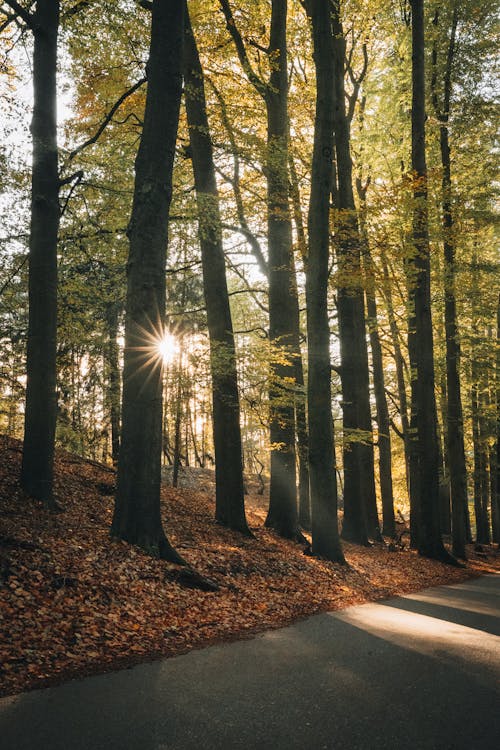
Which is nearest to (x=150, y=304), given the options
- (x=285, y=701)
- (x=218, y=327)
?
(x=218, y=327)

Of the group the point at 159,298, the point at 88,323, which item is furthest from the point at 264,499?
the point at 159,298

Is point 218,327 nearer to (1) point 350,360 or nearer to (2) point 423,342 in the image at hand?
(1) point 350,360

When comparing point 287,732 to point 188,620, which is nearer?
point 287,732

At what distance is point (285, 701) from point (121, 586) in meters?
3.07

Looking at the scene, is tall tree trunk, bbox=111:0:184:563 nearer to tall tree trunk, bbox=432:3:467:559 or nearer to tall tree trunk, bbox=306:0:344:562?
tall tree trunk, bbox=306:0:344:562

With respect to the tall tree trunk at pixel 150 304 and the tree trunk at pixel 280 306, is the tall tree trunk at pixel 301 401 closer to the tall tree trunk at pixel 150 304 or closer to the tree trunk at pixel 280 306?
the tree trunk at pixel 280 306

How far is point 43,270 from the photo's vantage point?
9.23 meters

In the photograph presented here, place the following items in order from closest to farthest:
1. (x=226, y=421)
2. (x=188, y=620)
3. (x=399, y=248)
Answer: (x=188, y=620) → (x=226, y=421) → (x=399, y=248)

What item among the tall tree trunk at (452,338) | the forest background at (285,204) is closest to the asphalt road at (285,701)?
the forest background at (285,204)

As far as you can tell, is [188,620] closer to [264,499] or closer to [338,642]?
[338,642]

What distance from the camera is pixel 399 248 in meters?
13.2

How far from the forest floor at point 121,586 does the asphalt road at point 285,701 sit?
50 cm

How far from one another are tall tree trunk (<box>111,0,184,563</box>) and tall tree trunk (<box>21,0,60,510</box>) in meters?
2.24

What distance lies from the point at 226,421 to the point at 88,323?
507 centimetres
